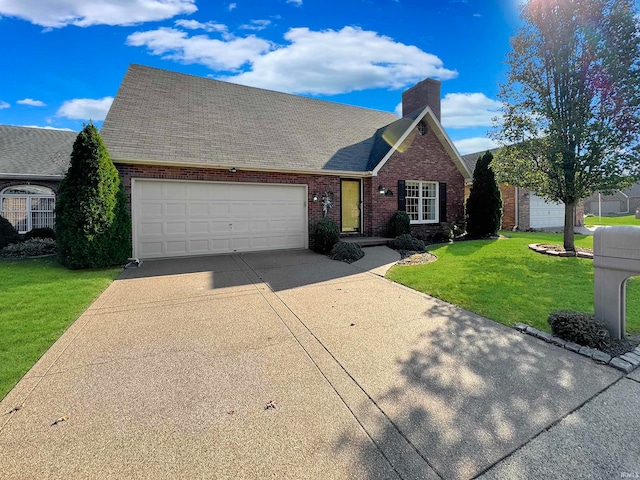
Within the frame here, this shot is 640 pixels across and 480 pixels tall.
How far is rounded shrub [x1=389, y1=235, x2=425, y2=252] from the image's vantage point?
10375 millimetres

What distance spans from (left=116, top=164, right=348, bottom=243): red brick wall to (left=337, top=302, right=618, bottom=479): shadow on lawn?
7.83 m

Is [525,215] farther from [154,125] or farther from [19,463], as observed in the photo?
[19,463]

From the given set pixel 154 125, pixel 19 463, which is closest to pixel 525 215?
pixel 154 125

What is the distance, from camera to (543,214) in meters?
17.8

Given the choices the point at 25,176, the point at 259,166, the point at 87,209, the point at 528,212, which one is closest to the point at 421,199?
the point at 259,166

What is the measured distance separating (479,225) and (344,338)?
37.7 feet

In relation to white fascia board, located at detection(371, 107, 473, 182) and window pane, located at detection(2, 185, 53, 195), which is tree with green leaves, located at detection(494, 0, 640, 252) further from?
window pane, located at detection(2, 185, 53, 195)

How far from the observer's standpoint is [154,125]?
10.1m

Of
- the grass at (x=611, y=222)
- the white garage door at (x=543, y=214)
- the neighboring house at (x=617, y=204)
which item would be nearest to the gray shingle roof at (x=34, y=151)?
the white garage door at (x=543, y=214)

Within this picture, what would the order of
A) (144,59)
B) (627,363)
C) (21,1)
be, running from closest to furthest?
(627,363) → (21,1) → (144,59)

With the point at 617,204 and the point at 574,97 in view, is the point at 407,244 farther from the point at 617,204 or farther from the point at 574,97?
the point at 617,204

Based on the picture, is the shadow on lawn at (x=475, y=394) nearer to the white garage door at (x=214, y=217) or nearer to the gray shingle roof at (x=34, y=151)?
the white garage door at (x=214, y=217)

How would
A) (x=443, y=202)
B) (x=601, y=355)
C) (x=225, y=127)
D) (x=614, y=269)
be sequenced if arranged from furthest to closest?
(x=443, y=202) < (x=225, y=127) < (x=614, y=269) < (x=601, y=355)

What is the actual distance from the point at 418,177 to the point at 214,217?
8.51 metres
